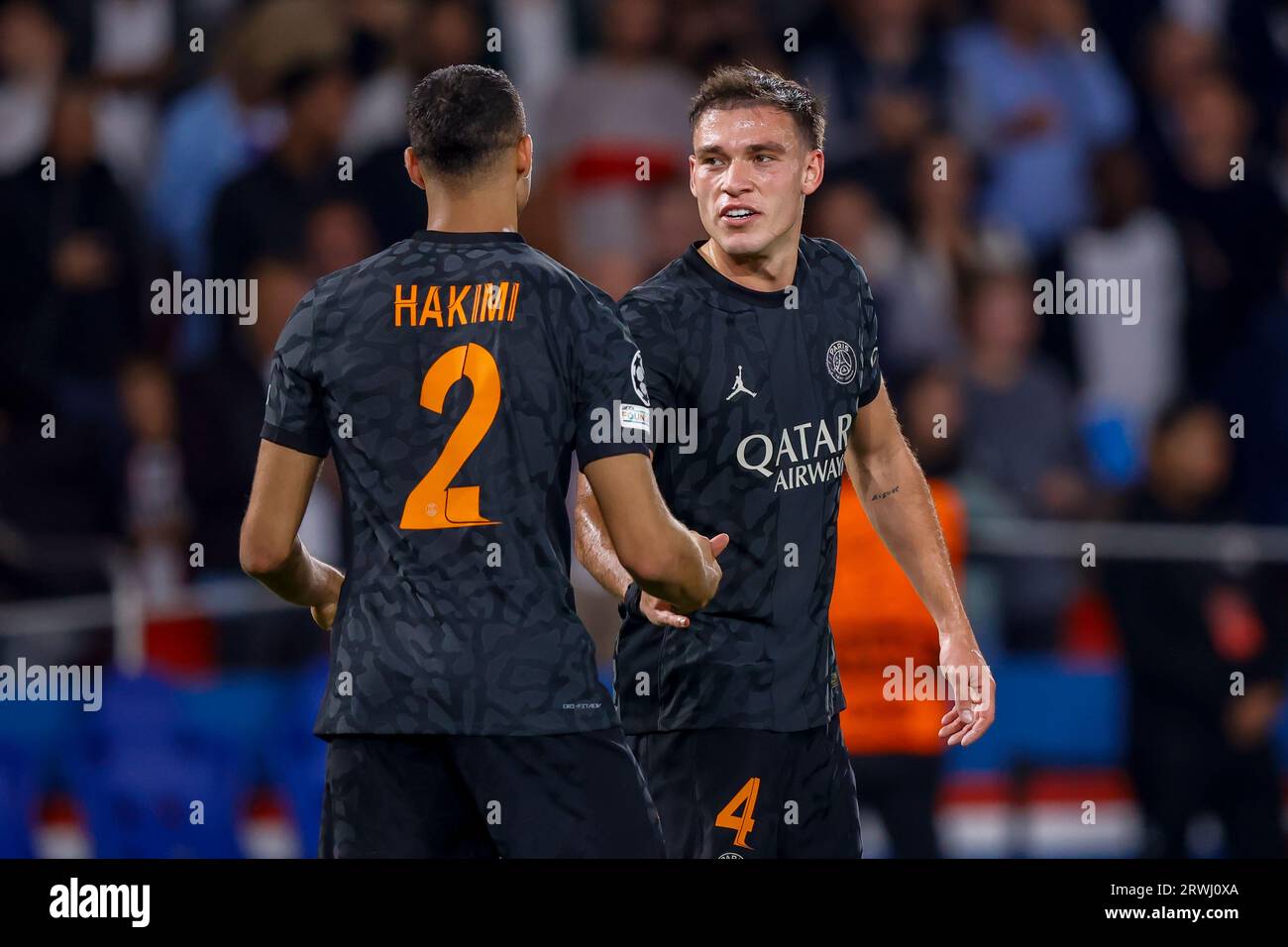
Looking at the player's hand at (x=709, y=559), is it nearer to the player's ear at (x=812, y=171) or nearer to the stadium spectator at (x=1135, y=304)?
the player's ear at (x=812, y=171)

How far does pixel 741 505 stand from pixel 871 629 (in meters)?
2.20

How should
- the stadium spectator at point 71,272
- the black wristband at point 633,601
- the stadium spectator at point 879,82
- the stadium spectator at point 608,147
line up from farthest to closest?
1. the stadium spectator at point 879,82
2. the stadium spectator at point 608,147
3. the stadium spectator at point 71,272
4. the black wristband at point 633,601

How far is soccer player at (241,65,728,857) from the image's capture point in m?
3.01

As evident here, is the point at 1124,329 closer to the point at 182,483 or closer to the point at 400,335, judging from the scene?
the point at 182,483

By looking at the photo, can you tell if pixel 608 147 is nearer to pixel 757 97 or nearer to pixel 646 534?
pixel 757 97

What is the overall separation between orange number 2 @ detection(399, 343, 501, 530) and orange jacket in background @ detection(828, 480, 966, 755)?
9.30 ft

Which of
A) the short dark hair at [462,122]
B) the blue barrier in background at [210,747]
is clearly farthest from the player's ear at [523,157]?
the blue barrier in background at [210,747]

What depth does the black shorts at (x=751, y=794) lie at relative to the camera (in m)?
3.55

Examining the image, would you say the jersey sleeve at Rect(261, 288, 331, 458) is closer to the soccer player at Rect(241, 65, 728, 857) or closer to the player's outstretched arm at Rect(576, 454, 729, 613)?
the soccer player at Rect(241, 65, 728, 857)

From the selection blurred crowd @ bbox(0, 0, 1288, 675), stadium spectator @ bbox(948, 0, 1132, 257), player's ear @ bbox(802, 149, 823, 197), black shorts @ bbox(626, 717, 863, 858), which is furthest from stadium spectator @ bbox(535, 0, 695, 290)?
black shorts @ bbox(626, 717, 863, 858)

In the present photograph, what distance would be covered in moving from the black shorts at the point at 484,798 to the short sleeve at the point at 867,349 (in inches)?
42.0

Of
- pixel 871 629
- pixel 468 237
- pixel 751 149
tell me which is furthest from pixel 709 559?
pixel 871 629

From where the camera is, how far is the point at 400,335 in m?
3.04
